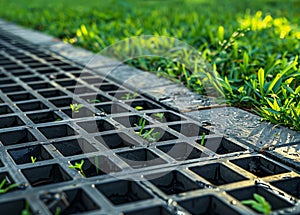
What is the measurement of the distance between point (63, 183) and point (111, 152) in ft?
1.14

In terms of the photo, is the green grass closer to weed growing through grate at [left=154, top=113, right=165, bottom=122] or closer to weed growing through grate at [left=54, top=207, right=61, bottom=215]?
weed growing through grate at [left=154, top=113, right=165, bottom=122]

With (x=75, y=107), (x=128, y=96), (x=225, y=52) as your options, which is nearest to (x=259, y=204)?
(x=75, y=107)

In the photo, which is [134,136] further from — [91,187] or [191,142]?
[91,187]

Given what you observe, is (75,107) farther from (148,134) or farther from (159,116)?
(148,134)

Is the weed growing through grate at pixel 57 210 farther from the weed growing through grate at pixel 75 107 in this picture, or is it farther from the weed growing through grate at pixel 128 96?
the weed growing through grate at pixel 128 96

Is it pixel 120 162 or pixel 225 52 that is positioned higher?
pixel 225 52

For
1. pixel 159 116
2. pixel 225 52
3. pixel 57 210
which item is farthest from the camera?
pixel 225 52

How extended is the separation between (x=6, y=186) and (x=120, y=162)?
0.43 m

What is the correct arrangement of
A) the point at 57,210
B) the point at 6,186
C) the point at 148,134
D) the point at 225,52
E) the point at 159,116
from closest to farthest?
the point at 57,210, the point at 6,186, the point at 148,134, the point at 159,116, the point at 225,52

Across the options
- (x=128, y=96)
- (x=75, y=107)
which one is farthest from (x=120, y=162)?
(x=128, y=96)

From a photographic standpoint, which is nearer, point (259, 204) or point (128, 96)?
point (259, 204)

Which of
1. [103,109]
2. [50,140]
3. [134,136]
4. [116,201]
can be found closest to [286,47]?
[103,109]

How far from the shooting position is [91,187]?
175 cm

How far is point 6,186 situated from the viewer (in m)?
1.79
